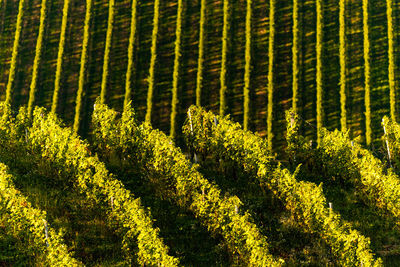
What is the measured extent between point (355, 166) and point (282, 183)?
14.9ft

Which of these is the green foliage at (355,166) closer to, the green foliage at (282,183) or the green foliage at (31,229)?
the green foliage at (282,183)

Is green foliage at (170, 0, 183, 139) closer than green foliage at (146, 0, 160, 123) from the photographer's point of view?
Yes

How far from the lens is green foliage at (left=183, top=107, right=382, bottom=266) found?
1559cm

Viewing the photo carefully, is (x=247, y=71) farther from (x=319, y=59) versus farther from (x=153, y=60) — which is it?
(x=153, y=60)

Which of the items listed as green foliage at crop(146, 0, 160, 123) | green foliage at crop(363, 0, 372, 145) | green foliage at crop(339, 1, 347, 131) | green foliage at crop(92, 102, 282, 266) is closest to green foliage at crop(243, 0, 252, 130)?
green foliage at crop(339, 1, 347, 131)

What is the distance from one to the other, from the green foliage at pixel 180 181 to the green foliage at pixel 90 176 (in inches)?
81.0

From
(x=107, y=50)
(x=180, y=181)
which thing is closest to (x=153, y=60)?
(x=107, y=50)

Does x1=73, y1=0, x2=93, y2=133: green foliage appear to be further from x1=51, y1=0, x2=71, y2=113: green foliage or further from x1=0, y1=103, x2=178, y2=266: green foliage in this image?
x1=0, y1=103, x2=178, y2=266: green foliage

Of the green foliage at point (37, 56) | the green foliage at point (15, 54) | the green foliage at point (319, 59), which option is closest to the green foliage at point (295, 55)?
the green foliage at point (319, 59)

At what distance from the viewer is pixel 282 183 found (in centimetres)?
1853

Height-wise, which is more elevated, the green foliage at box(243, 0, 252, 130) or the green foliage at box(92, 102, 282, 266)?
the green foliage at box(243, 0, 252, 130)

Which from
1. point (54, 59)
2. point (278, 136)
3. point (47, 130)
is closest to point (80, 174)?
point (47, 130)

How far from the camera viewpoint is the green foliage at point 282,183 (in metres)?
15.6

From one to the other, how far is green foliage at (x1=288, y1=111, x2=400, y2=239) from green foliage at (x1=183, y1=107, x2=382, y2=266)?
96.1 inches
